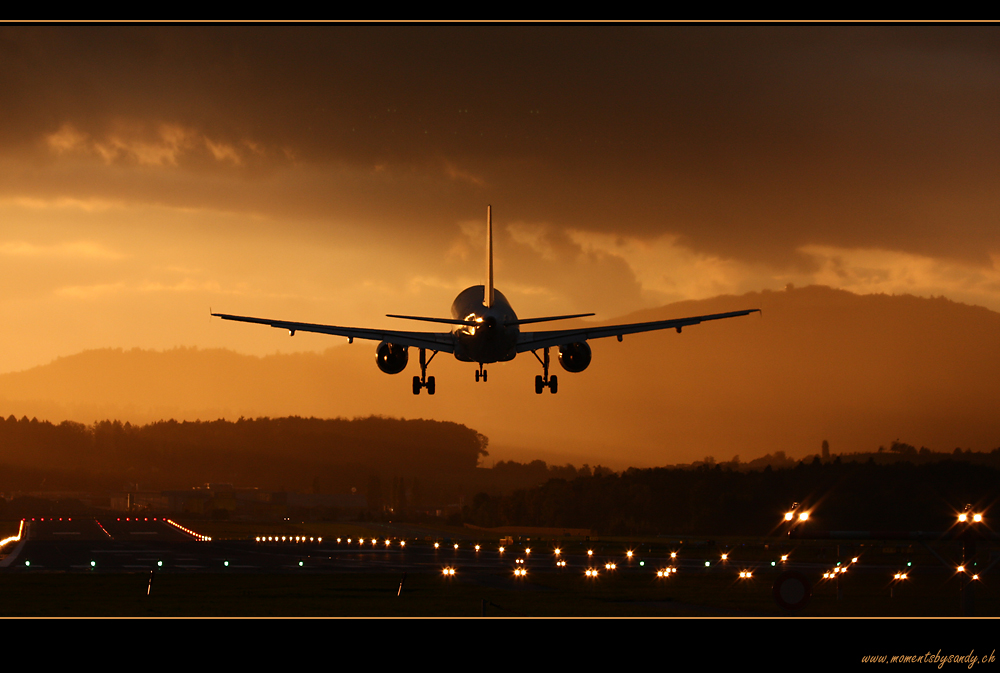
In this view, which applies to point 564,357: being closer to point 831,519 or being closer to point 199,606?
point 199,606

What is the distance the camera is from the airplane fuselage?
217 ft

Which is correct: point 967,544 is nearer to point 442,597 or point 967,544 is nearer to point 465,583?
point 442,597

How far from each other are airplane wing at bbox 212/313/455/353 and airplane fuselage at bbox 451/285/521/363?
5.51ft

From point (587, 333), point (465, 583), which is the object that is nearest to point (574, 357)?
point (587, 333)

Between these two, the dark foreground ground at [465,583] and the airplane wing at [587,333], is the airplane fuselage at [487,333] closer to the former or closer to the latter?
the airplane wing at [587,333]

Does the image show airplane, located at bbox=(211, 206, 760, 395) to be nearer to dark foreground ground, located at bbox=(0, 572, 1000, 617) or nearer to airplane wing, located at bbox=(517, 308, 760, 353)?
airplane wing, located at bbox=(517, 308, 760, 353)

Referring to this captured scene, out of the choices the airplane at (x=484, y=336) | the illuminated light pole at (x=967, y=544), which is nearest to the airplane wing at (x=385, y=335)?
the airplane at (x=484, y=336)

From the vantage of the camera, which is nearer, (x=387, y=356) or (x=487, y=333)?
(x=487, y=333)

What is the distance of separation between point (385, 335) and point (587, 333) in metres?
14.4

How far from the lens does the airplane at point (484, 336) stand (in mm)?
66812

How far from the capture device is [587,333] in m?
73.2

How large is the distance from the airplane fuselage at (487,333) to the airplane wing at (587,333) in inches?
70.4

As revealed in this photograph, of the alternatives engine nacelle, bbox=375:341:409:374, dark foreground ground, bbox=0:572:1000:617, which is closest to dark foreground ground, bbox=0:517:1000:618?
dark foreground ground, bbox=0:572:1000:617
